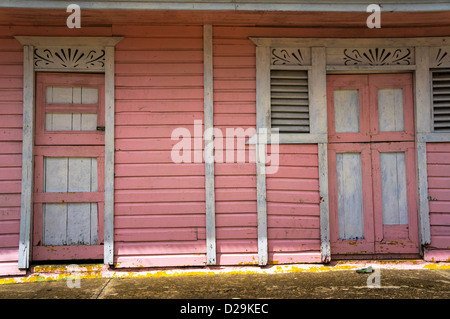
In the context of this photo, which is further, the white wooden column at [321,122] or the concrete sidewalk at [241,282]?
the white wooden column at [321,122]

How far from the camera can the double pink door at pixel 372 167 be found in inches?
193

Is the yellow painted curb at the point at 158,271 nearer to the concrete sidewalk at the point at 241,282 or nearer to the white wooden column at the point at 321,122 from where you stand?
the concrete sidewalk at the point at 241,282

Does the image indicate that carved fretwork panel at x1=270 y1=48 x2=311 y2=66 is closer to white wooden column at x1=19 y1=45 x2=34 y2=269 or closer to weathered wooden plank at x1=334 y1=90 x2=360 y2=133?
weathered wooden plank at x1=334 y1=90 x2=360 y2=133

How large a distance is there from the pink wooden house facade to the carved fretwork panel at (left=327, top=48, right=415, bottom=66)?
2 cm

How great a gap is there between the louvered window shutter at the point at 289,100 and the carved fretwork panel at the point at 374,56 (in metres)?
0.50

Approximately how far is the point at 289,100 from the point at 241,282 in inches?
89.4

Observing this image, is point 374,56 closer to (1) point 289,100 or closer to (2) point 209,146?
(1) point 289,100

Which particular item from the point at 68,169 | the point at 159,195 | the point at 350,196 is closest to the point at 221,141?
the point at 159,195

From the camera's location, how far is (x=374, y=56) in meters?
4.92

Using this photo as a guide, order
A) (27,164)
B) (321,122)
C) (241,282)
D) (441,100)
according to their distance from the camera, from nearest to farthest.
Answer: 1. (241,282)
2. (27,164)
3. (321,122)
4. (441,100)

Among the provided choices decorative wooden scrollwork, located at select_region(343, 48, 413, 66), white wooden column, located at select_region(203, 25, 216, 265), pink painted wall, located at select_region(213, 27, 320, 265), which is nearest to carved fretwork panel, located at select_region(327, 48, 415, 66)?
decorative wooden scrollwork, located at select_region(343, 48, 413, 66)

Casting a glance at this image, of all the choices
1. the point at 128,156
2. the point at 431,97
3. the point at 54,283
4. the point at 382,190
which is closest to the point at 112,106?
the point at 128,156

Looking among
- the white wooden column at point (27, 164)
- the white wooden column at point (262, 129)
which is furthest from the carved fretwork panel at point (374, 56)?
the white wooden column at point (27, 164)

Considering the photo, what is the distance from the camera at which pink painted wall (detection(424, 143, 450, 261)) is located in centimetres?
482
